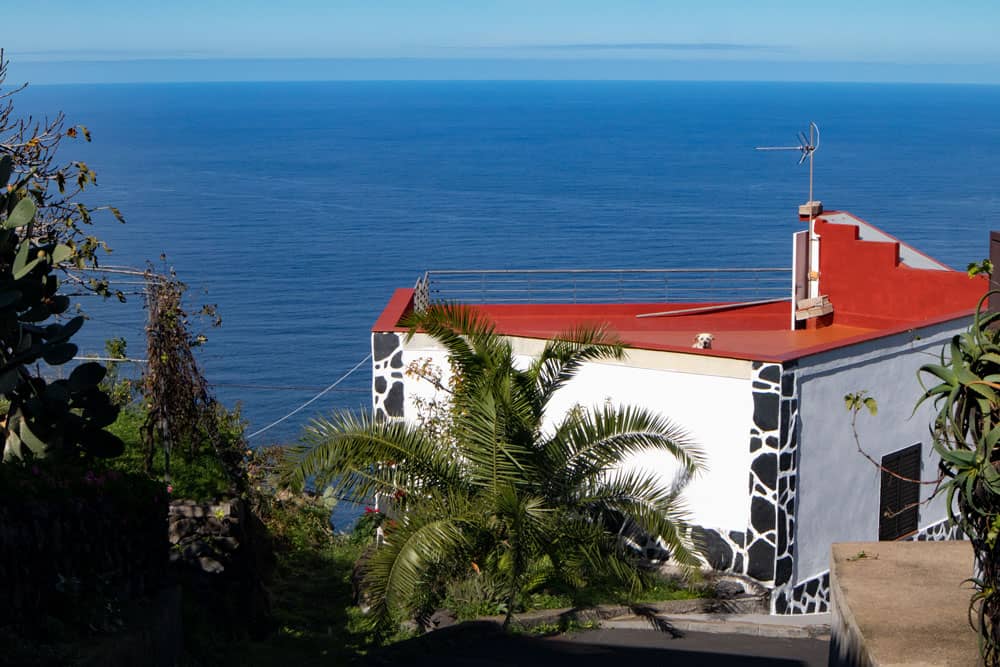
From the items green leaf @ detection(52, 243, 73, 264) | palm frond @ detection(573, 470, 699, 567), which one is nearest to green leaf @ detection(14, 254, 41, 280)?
green leaf @ detection(52, 243, 73, 264)

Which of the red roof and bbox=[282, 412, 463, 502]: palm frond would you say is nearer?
bbox=[282, 412, 463, 502]: palm frond

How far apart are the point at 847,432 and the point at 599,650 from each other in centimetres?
437

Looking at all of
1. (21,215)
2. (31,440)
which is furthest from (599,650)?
(21,215)

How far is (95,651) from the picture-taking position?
7.15 m

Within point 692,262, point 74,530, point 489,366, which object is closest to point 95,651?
point 74,530

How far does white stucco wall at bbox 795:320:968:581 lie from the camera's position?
42.7ft

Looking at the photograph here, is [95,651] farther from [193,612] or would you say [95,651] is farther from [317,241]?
[317,241]

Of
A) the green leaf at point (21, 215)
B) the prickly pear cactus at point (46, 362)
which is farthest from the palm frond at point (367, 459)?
the green leaf at point (21, 215)

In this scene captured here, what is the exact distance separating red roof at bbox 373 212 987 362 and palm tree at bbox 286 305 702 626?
484cm

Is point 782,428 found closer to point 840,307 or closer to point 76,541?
point 840,307

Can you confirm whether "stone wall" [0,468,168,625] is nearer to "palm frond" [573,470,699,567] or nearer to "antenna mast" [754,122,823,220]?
"palm frond" [573,470,699,567]

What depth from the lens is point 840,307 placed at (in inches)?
714

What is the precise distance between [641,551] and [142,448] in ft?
19.9

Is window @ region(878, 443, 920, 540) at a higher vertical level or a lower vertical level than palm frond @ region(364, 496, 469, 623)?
higher
